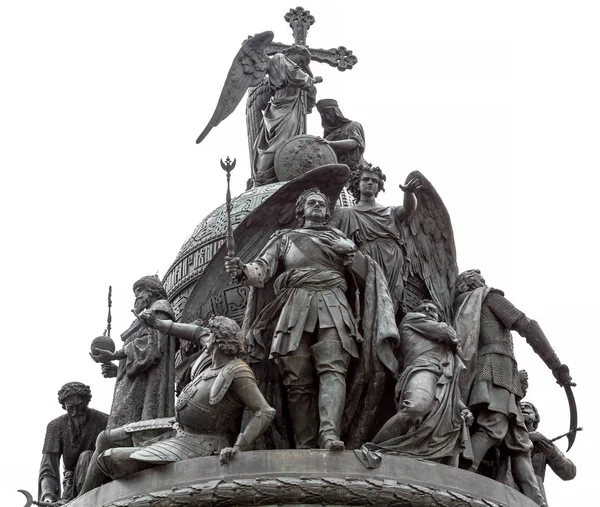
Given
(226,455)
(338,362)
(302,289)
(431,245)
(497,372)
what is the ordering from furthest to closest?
(431,245) < (497,372) < (302,289) < (338,362) < (226,455)

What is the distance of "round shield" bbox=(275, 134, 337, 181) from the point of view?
22859 mm

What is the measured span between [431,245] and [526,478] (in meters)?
3.50

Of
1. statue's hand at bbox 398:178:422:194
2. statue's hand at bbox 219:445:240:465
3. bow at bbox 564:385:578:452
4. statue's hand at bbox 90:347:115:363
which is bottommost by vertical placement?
statue's hand at bbox 219:445:240:465

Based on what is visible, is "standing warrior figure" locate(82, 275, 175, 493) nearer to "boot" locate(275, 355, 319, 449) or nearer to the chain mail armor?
"boot" locate(275, 355, 319, 449)

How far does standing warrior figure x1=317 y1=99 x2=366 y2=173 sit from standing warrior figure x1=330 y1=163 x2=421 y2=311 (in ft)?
3.27

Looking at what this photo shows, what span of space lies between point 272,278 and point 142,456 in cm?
296

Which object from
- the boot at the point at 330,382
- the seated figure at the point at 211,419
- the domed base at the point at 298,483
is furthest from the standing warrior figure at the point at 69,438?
the boot at the point at 330,382

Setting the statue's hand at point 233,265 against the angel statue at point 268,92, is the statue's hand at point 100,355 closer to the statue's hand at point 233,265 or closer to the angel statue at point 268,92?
the statue's hand at point 233,265

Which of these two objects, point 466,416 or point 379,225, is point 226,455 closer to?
point 466,416

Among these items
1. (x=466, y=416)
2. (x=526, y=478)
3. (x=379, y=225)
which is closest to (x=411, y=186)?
(x=379, y=225)

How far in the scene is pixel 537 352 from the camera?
69.7 ft

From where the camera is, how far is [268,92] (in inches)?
985

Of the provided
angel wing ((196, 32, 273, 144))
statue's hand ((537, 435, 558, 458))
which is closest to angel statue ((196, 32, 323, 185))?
angel wing ((196, 32, 273, 144))

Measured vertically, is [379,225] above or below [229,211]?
above
